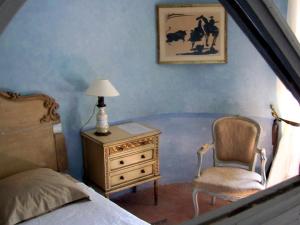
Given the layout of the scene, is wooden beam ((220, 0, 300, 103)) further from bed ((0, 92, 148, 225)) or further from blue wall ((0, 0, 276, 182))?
blue wall ((0, 0, 276, 182))

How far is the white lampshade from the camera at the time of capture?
2920 mm

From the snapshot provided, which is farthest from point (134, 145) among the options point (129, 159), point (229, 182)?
point (229, 182)

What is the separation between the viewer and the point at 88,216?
7.33ft

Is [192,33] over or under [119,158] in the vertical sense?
over

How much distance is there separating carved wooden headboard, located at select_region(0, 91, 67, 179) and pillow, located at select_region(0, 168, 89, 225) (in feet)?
0.86

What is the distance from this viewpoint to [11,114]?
9.20 ft

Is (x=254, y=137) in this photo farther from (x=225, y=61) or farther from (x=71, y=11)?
(x=71, y=11)

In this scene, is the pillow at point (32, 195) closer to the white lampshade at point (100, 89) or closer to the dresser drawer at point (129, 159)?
the dresser drawer at point (129, 159)

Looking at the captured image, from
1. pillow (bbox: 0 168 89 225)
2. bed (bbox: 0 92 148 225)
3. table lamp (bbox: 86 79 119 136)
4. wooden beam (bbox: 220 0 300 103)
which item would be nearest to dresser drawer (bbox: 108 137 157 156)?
table lamp (bbox: 86 79 119 136)

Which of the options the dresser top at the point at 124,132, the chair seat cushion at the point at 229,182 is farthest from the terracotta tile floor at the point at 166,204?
the dresser top at the point at 124,132

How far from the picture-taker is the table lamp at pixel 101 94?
293cm

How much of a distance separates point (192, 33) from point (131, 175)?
1.39 metres

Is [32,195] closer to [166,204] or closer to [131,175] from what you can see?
[131,175]

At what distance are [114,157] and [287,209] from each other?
8.21 ft
